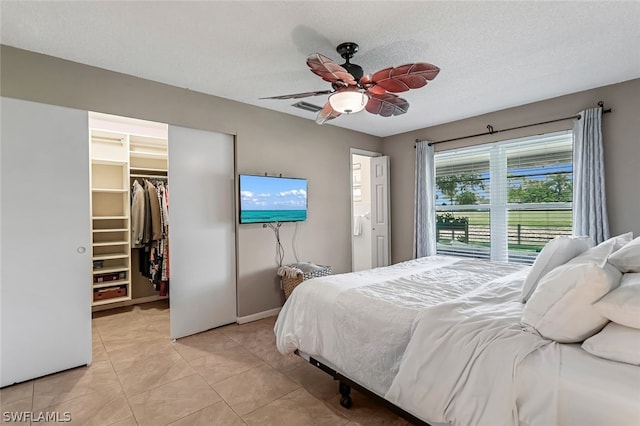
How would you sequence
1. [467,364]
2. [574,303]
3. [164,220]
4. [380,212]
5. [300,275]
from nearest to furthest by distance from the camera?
[574,303] < [467,364] < [300,275] < [164,220] < [380,212]

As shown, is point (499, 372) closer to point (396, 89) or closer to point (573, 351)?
point (573, 351)

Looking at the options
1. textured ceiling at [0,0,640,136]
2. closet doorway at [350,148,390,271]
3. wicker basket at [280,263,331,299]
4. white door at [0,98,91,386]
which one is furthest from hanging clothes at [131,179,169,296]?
closet doorway at [350,148,390,271]

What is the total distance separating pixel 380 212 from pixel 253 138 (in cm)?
237

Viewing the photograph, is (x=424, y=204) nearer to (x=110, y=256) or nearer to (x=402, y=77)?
(x=402, y=77)

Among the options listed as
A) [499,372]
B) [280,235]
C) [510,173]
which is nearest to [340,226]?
[280,235]

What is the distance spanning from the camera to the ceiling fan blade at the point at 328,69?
185 cm

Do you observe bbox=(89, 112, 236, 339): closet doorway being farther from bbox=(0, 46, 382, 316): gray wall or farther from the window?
the window

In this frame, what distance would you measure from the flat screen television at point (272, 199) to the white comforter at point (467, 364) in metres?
2.39

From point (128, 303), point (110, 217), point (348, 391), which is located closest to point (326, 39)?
point (348, 391)

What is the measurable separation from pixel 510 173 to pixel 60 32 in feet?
15.1

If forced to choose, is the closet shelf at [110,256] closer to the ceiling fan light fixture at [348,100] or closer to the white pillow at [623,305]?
the ceiling fan light fixture at [348,100]

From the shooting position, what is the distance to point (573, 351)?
1.18 m

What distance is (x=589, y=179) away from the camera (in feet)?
10.4

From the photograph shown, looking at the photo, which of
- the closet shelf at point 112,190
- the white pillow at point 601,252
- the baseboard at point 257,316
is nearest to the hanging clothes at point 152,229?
the closet shelf at point 112,190
